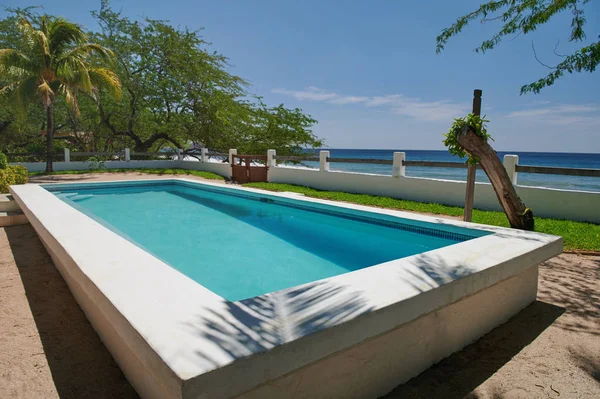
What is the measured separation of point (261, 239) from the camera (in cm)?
596

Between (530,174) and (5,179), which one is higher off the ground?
(530,174)

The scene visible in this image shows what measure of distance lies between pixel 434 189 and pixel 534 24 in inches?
161

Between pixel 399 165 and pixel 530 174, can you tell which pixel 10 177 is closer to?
pixel 399 165

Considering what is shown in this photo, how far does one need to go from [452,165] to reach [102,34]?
1991cm

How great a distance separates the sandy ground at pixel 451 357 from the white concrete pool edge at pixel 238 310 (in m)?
0.17

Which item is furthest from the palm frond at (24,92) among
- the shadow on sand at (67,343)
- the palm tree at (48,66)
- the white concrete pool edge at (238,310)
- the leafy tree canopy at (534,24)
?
the leafy tree canopy at (534,24)

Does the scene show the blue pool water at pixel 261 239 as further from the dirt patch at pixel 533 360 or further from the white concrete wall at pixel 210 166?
the white concrete wall at pixel 210 166

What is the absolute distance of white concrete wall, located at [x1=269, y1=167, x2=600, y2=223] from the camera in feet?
22.9

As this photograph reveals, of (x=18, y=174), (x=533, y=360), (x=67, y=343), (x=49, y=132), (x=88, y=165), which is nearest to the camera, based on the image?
(x=533, y=360)

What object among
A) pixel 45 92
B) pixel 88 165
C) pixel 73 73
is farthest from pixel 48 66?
pixel 88 165

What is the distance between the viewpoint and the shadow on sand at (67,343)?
210 cm

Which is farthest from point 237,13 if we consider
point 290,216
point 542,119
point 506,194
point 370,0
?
point 542,119

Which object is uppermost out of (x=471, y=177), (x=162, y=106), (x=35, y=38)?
(x=35, y=38)

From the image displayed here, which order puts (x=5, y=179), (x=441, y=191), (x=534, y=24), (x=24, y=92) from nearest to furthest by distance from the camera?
(x=534, y=24)
(x=5, y=179)
(x=441, y=191)
(x=24, y=92)
